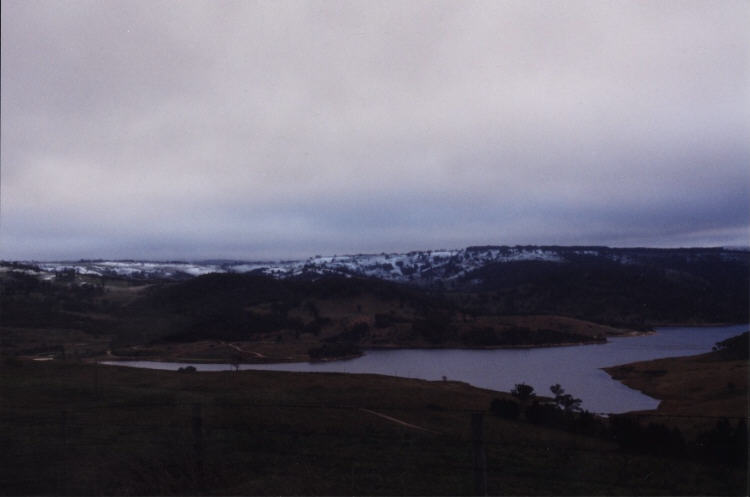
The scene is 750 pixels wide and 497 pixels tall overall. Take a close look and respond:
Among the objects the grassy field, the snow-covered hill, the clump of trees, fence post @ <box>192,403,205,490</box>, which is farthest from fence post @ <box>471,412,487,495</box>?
the snow-covered hill

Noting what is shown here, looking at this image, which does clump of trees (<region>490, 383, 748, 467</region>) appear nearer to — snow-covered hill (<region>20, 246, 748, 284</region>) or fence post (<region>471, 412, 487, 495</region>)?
fence post (<region>471, 412, 487, 495</region>)

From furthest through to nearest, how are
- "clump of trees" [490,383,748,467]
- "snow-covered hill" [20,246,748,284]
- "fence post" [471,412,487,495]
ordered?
"snow-covered hill" [20,246,748,284], "clump of trees" [490,383,748,467], "fence post" [471,412,487,495]

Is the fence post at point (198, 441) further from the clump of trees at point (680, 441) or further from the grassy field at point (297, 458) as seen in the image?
the clump of trees at point (680, 441)

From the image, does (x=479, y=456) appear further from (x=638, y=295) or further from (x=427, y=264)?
(x=427, y=264)

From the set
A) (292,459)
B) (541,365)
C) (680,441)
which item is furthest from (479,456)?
(541,365)

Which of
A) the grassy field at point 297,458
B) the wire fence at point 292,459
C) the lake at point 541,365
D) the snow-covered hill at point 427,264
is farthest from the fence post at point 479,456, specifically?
the snow-covered hill at point 427,264

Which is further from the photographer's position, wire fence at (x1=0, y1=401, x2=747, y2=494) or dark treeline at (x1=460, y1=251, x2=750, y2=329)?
dark treeline at (x1=460, y1=251, x2=750, y2=329)
